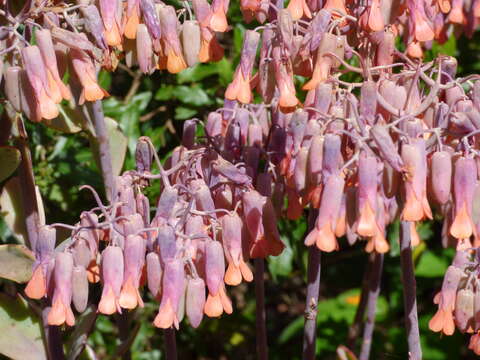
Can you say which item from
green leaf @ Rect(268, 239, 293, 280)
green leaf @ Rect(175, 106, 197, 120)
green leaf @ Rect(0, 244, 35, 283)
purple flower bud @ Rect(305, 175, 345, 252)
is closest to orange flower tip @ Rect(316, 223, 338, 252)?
purple flower bud @ Rect(305, 175, 345, 252)

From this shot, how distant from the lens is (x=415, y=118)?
1.44 m

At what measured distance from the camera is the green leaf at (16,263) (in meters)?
1.71

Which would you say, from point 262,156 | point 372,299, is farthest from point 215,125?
point 372,299

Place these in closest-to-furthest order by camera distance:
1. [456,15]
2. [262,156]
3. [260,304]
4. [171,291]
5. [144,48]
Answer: [171,291], [144,48], [262,156], [260,304], [456,15]

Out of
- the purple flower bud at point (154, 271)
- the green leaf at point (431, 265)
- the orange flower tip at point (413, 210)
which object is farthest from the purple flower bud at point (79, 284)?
the green leaf at point (431, 265)

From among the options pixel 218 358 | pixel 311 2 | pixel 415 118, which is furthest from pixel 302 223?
pixel 218 358

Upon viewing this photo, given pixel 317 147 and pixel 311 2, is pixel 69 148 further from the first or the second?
pixel 317 147

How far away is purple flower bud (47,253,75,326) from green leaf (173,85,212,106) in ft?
3.41

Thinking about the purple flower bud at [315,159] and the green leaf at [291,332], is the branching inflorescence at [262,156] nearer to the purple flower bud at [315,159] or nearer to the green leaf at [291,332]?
the purple flower bud at [315,159]

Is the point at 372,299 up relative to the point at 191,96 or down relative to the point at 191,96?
down

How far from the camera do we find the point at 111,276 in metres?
1.46

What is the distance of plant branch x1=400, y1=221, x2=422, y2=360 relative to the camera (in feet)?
5.36

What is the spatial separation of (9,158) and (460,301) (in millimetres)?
928

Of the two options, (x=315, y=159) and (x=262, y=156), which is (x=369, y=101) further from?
(x=262, y=156)
